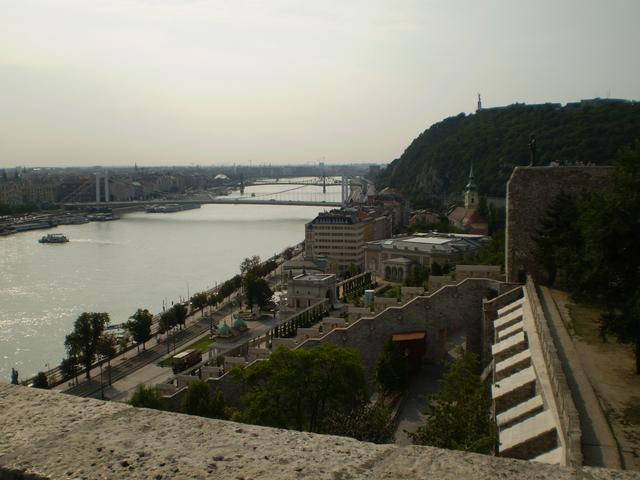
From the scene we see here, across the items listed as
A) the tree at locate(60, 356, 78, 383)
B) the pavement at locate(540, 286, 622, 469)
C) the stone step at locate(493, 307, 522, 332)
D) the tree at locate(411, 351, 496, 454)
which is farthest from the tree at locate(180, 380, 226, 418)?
the tree at locate(60, 356, 78, 383)

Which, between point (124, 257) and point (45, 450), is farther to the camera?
point (124, 257)

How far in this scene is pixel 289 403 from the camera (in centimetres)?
467

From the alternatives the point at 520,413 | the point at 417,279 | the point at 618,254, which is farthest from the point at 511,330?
the point at 417,279

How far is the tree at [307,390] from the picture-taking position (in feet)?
15.0

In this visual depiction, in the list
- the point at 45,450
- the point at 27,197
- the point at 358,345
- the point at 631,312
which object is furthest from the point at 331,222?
the point at 27,197

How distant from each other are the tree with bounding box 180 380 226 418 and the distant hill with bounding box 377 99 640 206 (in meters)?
18.8

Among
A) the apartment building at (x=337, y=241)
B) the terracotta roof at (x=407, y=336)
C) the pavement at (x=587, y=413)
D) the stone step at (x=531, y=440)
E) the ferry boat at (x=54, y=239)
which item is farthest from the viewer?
the ferry boat at (x=54, y=239)

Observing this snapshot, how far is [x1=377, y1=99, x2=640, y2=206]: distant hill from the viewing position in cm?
2612

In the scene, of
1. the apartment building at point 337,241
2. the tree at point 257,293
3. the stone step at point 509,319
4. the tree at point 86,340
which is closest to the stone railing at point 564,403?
the stone step at point 509,319

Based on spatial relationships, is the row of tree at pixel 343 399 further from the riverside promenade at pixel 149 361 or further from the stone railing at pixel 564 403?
the riverside promenade at pixel 149 361

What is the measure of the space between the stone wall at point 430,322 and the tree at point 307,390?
5.18 feet

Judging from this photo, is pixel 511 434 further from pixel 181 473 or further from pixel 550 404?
pixel 181 473

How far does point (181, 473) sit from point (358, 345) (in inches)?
235

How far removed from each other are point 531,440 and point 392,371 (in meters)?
3.47
